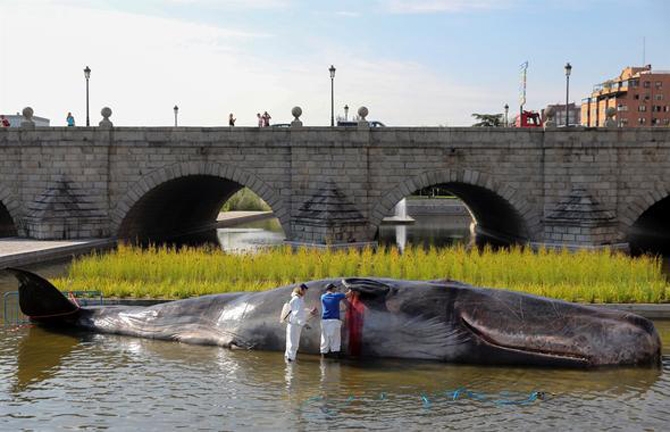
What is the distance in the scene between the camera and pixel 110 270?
18.9 meters

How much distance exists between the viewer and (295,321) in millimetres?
11328

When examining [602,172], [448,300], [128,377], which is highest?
[602,172]

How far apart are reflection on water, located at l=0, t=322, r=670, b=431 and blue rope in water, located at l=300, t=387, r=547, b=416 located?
0.01 metres

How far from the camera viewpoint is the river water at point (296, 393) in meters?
8.75

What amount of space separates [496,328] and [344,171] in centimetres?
1959

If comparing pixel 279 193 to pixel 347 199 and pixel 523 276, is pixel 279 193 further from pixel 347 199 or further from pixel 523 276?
pixel 523 276

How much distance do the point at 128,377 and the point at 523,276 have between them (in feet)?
34.5

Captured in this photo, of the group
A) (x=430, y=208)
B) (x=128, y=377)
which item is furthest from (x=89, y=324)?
(x=430, y=208)

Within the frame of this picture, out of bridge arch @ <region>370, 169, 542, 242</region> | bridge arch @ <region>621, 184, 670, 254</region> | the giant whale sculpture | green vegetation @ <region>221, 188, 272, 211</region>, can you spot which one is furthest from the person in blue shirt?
green vegetation @ <region>221, 188, 272, 211</region>

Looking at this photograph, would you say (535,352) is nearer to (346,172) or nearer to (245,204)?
(346,172)

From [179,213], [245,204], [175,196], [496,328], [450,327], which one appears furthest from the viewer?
[245,204]

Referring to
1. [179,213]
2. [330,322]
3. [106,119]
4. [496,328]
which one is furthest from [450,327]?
[179,213]

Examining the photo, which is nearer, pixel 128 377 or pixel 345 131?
pixel 128 377

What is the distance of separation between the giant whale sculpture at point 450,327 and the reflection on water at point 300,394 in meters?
0.21
